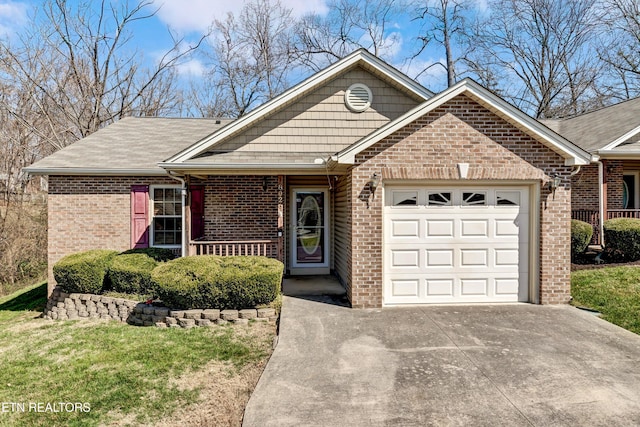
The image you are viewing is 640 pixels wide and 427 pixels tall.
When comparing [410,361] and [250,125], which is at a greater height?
[250,125]

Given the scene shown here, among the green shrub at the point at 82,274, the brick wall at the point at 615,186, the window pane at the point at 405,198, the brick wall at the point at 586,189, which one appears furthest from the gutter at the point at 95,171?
the brick wall at the point at 615,186

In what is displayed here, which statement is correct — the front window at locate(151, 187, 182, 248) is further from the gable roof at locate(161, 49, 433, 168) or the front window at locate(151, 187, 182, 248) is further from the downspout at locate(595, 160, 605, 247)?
the downspout at locate(595, 160, 605, 247)

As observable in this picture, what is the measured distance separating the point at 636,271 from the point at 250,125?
9.94m

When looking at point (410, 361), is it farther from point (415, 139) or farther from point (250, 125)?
point (250, 125)

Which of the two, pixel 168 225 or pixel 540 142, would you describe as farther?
pixel 168 225

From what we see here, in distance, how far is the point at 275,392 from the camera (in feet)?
13.5

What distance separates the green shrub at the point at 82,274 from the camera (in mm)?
8297

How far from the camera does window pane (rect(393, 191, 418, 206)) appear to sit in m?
7.24

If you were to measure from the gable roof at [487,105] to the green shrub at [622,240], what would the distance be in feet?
14.5

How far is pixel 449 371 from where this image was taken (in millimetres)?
4535

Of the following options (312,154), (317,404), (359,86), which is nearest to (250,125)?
(312,154)

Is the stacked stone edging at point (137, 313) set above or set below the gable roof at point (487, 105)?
below

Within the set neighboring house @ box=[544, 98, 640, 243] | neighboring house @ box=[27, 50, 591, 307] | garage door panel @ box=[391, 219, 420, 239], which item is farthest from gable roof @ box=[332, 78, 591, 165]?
neighboring house @ box=[544, 98, 640, 243]

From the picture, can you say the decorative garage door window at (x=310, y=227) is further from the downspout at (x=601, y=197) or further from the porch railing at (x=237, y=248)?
the downspout at (x=601, y=197)
